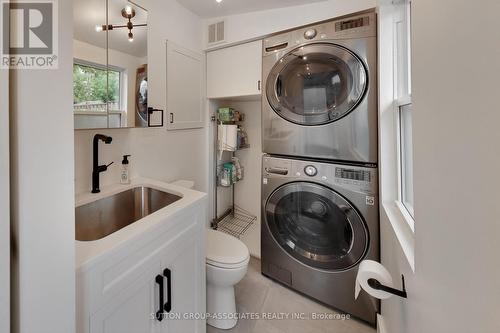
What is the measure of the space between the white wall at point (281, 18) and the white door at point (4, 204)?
6.02ft

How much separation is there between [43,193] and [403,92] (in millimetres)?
1605

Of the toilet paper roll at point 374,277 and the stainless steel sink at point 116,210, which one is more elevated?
the stainless steel sink at point 116,210

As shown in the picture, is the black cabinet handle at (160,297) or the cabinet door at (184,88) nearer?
the black cabinet handle at (160,297)

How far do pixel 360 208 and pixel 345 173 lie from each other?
246mm

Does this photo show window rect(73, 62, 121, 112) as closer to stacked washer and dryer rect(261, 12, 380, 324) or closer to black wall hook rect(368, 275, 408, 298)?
stacked washer and dryer rect(261, 12, 380, 324)

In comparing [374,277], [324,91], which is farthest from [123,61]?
[374,277]

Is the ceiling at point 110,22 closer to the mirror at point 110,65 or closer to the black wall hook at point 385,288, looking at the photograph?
the mirror at point 110,65

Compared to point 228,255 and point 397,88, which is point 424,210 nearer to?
point 397,88

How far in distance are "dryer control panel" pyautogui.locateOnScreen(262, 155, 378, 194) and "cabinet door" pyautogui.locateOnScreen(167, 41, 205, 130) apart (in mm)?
821

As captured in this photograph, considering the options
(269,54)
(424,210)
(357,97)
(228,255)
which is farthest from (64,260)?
(269,54)

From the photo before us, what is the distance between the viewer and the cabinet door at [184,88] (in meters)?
1.87

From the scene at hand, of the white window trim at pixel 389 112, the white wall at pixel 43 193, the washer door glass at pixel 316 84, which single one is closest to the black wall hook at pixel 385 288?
the white window trim at pixel 389 112

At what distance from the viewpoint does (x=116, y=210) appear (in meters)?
1.45

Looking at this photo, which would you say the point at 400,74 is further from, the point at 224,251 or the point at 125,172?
the point at 125,172
